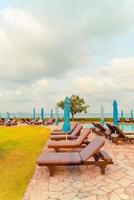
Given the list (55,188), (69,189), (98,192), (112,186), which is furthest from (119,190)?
(55,188)

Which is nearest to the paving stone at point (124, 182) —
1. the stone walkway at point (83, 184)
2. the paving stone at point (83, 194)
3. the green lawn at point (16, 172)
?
the stone walkway at point (83, 184)

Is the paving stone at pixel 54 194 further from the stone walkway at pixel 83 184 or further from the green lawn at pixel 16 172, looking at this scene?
the green lawn at pixel 16 172

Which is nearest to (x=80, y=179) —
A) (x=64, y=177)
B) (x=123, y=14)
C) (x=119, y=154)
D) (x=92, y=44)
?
(x=64, y=177)

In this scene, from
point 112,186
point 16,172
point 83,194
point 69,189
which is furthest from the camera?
point 16,172

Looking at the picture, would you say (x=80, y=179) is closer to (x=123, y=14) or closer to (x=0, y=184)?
(x=0, y=184)

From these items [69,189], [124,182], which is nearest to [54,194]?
[69,189]

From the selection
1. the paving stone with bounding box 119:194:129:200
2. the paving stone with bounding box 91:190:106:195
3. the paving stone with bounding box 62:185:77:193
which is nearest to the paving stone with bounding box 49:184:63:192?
the paving stone with bounding box 62:185:77:193

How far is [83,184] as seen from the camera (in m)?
5.47

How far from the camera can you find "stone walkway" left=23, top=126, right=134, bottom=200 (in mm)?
4773

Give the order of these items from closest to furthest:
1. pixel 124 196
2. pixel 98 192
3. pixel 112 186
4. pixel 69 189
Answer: pixel 124 196, pixel 98 192, pixel 69 189, pixel 112 186

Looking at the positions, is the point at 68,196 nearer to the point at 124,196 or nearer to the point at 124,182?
the point at 124,196

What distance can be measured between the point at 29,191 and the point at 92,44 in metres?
14.8

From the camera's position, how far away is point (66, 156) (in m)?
6.32

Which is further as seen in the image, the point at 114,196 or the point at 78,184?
the point at 78,184
